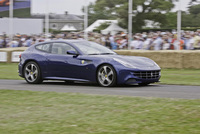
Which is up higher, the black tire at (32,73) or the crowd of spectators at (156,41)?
the crowd of spectators at (156,41)

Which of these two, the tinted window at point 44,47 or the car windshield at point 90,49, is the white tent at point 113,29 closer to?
the tinted window at point 44,47

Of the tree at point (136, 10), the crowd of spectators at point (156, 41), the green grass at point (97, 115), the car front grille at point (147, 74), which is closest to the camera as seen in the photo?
the green grass at point (97, 115)

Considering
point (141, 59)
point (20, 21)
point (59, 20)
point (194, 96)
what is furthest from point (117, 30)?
point (59, 20)

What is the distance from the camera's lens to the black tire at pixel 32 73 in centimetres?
1238

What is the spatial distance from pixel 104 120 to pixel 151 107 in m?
1.20

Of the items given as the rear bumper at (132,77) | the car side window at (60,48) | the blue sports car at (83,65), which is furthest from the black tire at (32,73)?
the rear bumper at (132,77)

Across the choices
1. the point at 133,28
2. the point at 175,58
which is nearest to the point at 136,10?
the point at 133,28

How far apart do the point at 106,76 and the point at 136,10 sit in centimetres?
2883

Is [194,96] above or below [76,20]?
below

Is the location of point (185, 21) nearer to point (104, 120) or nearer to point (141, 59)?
point (141, 59)

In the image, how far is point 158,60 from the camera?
2170 centimetres

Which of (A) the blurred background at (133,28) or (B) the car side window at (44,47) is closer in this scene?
(B) the car side window at (44,47)

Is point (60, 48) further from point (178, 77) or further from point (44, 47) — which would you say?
point (178, 77)

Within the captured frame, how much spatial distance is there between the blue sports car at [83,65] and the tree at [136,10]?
2296cm
